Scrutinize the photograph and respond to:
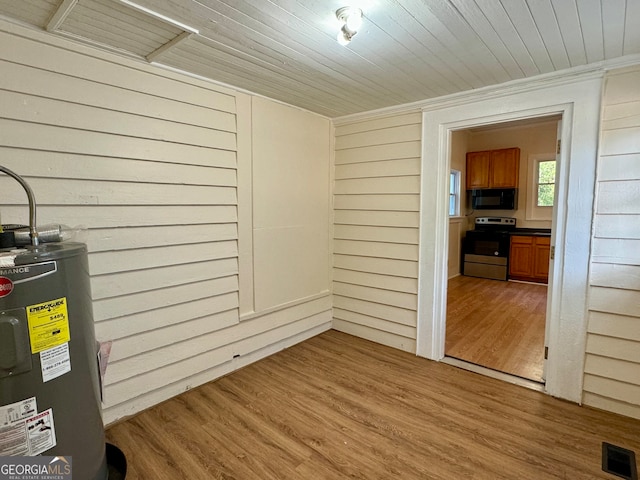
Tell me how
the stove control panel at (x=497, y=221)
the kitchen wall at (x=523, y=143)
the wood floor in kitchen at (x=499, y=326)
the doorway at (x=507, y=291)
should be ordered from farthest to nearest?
the stove control panel at (x=497, y=221) → the kitchen wall at (x=523, y=143) → the doorway at (x=507, y=291) → the wood floor in kitchen at (x=499, y=326)

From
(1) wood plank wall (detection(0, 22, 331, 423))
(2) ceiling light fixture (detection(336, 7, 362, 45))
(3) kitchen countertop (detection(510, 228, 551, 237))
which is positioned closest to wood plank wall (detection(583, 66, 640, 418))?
(2) ceiling light fixture (detection(336, 7, 362, 45))

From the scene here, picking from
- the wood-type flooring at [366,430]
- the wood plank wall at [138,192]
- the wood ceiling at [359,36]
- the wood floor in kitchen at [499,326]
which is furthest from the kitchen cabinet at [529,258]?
the wood plank wall at [138,192]

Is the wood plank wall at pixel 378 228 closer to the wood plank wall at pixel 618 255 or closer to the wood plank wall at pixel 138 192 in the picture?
the wood plank wall at pixel 138 192

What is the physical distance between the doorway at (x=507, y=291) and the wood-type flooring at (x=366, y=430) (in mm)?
456

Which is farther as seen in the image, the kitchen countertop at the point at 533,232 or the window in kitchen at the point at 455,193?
the window in kitchen at the point at 455,193

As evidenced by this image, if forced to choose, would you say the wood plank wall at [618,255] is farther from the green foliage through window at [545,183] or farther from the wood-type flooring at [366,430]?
the green foliage through window at [545,183]

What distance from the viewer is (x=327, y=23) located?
70.2 inches

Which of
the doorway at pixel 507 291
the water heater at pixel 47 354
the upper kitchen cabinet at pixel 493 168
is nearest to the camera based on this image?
the water heater at pixel 47 354

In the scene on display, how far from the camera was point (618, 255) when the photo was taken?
7.37 ft

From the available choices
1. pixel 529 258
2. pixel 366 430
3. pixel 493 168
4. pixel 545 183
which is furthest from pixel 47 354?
pixel 545 183

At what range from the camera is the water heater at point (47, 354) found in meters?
1.25

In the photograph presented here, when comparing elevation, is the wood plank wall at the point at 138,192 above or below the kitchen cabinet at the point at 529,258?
above

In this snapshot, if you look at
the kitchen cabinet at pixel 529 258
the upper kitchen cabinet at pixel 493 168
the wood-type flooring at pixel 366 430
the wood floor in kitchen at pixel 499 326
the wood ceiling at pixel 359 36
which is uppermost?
the wood ceiling at pixel 359 36

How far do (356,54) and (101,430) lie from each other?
102 inches
